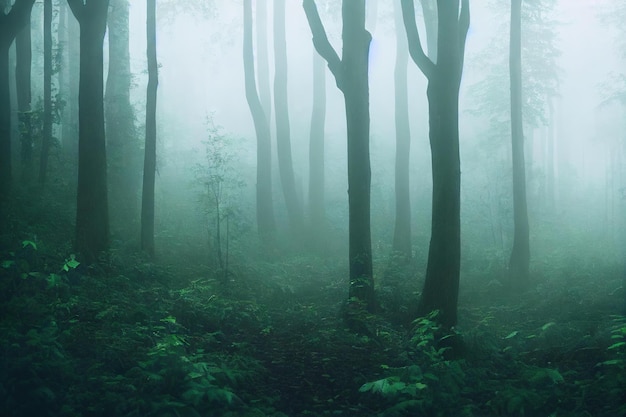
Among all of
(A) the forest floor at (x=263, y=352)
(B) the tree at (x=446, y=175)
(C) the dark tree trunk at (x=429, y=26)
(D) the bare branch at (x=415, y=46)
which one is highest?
(C) the dark tree trunk at (x=429, y=26)

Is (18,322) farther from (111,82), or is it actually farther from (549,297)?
(111,82)

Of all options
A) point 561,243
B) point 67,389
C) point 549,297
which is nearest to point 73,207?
point 67,389

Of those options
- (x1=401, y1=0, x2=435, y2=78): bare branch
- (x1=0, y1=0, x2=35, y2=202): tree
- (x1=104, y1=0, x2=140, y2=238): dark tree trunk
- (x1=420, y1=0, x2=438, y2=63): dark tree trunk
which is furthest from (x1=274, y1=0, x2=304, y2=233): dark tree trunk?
(x1=401, y1=0, x2=435, y2=78): bare branch

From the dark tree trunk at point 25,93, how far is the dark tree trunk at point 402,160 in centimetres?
1204

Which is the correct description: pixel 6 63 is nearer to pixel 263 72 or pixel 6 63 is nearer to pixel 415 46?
pixel 415 46

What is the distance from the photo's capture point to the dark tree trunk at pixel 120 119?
16828 mm

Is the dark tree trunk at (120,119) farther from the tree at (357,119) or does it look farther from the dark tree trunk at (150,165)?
the tree at (357,119)

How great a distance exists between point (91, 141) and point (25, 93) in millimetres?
8217

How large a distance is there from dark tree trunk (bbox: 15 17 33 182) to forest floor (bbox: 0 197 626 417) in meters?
6.09

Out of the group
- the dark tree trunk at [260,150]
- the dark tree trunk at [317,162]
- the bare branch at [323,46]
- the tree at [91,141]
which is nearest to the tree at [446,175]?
the bare branch at [323,46]

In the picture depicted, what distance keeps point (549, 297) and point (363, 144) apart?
6433 mm

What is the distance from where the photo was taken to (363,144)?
9727mm

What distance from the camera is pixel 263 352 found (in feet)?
24.6

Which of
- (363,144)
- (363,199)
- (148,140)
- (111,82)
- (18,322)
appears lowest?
(18,322)
